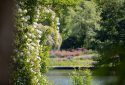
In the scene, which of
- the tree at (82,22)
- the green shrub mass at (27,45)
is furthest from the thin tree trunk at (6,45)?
the tree at (82,22)

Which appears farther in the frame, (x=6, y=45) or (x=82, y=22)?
(x=82, y=22)

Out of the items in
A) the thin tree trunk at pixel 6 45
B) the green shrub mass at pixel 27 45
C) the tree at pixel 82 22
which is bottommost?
the tree at pixel 82 22

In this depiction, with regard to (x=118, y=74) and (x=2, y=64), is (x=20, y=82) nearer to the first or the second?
(x=2, y=64)

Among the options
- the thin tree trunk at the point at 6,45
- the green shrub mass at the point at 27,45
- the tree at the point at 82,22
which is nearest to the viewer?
the thin tree trunk at the point at 6,45

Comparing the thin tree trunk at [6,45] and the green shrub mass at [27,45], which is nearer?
the thin tree trunk at [6,45]

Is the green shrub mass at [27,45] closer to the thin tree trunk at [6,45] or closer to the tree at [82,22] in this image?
the thin tree trunk at [6,45]

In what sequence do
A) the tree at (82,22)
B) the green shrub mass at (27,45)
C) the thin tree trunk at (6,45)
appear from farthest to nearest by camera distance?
1. the tree at (82,22)
2. the green shrub mass at (27,45)
3. the thin tree trunk at (6,45)

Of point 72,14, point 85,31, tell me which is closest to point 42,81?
point 85,31

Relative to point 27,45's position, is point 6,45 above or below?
above

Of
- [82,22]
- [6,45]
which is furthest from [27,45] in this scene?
[82,22]

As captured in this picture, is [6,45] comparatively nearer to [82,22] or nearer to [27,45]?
[27,45]

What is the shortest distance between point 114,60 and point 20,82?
18.0 ft

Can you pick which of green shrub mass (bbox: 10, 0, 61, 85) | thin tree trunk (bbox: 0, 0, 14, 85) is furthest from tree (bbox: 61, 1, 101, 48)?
thin tree trunk (bbox: 0, 0, 14, 85)

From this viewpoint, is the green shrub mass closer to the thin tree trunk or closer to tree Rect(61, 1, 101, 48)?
the thin tree trunk
